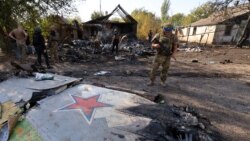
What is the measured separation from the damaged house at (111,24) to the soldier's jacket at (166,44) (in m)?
19.9

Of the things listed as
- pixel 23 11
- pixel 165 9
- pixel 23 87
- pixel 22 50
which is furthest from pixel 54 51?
pixel 165 9

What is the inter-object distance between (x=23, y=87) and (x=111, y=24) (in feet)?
81.5

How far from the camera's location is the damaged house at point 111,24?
2583cm

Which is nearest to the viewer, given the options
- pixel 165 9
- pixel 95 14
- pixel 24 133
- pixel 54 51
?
pixel 24 133

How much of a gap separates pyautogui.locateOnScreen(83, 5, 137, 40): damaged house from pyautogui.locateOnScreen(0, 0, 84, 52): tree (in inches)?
453

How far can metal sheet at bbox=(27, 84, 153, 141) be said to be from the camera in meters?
2.42

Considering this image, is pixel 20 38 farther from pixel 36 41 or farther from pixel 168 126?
pixel 168 126

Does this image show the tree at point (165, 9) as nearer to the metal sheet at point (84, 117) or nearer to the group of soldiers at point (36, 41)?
the group of soldiers at point (36, 41)

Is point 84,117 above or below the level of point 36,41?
below

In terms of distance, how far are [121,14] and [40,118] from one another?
2537 cm

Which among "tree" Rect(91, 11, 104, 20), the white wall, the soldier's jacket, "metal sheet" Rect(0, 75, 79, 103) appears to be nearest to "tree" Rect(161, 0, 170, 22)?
"tree" Rect(91, 11, 104, 20)

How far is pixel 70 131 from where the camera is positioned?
2.45 metres

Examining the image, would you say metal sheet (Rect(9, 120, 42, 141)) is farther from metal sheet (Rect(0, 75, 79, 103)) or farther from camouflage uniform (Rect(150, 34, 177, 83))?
camouflage uniform (Rect(150, 34, 177, 83))

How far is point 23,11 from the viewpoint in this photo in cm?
1265
